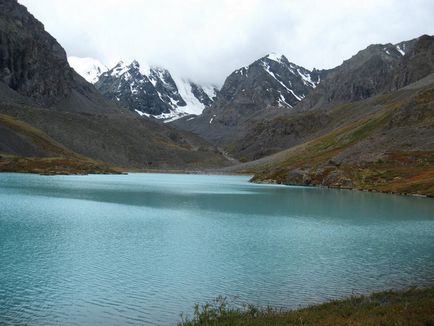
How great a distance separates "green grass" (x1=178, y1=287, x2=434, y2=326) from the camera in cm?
2246

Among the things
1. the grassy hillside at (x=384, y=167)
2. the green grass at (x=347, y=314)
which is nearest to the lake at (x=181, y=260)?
the green grass at (x=347, y=314)

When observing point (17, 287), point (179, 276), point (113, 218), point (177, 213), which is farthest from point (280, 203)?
point (17, 287)

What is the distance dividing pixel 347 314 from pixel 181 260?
19.7 metres

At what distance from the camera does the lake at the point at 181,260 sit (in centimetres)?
2953

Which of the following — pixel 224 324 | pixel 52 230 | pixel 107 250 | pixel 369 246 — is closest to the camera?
pixel 224 324

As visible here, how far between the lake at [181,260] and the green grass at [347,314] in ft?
9.83

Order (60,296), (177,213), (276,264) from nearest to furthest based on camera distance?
(60,296) < (276,264) < (177,213)

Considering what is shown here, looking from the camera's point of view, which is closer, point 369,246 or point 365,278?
point 365,278

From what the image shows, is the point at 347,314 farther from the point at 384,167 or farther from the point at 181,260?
the point at 384,167

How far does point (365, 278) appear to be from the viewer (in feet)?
121

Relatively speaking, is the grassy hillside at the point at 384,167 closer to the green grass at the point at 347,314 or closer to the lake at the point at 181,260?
the lake at the point at 181,260

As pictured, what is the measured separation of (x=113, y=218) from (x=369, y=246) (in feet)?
115

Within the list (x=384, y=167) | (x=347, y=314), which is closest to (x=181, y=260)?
(x=347, y=314)

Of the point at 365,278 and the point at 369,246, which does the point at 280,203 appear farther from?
the point at 365,278
